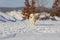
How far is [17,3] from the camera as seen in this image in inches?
100

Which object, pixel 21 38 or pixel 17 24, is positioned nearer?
pixel 21 38

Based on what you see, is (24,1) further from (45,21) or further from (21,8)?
(45,21)

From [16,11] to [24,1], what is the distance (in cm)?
24

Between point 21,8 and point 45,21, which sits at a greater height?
point 21,8

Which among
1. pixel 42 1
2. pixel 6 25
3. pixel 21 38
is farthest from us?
pixel 42 1

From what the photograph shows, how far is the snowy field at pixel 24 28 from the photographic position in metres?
1.55

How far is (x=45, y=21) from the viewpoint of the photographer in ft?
7.72

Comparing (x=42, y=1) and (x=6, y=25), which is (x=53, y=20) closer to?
(x=42, y=1)

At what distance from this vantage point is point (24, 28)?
195cm

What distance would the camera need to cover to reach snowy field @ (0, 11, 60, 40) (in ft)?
5.09

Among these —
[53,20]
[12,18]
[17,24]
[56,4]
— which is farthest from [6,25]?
[56,4]

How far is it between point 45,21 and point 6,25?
0.61 meters

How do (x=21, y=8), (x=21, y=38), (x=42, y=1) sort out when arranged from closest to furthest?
(x=21, y=38) → (x=42, y=1) → (x=21, y=8)

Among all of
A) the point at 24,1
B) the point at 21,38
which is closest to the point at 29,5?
the point at 24,1
